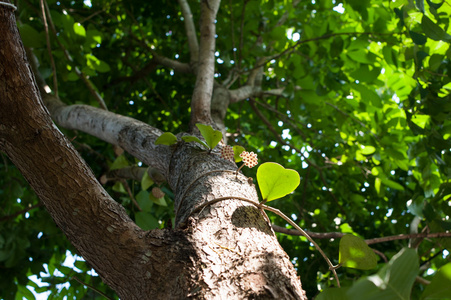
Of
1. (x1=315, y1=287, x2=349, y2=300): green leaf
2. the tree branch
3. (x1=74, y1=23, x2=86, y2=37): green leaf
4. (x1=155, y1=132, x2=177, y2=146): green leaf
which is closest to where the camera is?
(x1=315, y1=287, x2=349, y2=300): green leaf

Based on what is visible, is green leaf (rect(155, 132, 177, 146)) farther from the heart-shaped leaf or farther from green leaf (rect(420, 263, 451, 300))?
green leaf (rect(420, 263, 451, 300))

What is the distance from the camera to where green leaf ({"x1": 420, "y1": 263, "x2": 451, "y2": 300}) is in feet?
1.53

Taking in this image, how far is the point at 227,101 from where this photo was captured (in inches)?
89.6

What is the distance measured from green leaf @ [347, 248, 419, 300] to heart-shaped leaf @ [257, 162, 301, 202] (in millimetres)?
510

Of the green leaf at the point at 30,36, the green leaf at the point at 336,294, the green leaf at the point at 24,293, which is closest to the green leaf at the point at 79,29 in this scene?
the green leaf at the point at 30,36

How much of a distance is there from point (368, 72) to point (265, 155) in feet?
4.40

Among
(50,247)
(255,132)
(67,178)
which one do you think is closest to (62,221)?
(67,178)

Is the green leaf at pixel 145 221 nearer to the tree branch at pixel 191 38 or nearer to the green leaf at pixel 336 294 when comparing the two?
the green leaf at pixel 336 294

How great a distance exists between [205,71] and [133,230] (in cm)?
119

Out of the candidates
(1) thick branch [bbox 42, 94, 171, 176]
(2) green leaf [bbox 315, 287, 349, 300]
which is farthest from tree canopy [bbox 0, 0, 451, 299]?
(2) green leaf [bbox 315, 287, 349, 300]

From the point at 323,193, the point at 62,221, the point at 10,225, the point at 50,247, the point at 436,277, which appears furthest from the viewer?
the point at 323,193

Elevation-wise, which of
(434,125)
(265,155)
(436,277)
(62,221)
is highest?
(265,155)

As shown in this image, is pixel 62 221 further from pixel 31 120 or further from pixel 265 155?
pixel 265 155

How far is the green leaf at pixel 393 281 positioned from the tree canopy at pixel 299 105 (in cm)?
104
